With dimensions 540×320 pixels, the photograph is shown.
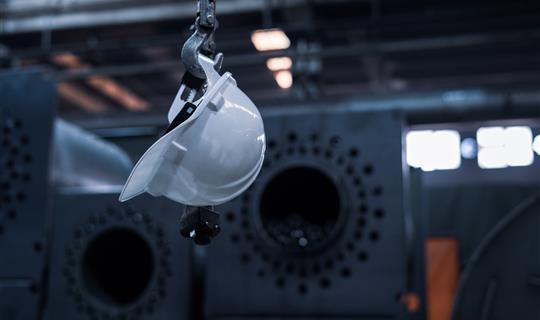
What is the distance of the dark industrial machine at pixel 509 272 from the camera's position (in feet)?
5.73

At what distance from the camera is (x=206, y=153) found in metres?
0.83

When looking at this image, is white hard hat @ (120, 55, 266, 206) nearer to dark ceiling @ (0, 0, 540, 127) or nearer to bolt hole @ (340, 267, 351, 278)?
bolt hole @ (340, 267, 351, 278)

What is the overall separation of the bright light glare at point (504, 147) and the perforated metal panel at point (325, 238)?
5125 millimetres

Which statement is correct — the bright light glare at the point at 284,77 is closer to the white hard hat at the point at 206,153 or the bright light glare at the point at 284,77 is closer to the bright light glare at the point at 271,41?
the bright light glare at the point at 271,41

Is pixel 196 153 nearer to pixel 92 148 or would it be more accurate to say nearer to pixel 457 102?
pixel 92 148

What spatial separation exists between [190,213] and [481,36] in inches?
116

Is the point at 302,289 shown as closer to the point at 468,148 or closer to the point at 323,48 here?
the point at 323,48

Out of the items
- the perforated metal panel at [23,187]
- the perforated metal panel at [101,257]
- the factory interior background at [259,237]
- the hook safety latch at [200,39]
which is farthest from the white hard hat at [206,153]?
the perforated metal panel at [23,187]

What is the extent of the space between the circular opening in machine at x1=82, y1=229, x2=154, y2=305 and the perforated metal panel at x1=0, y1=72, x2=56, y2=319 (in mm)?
125

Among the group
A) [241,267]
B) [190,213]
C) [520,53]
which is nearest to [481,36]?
[520,53]

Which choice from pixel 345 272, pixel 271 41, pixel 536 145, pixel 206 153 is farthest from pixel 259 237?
pixel 536 145

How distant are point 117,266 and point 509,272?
1023 mm

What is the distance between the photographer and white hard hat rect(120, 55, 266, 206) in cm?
81

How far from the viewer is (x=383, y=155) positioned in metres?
1.65
